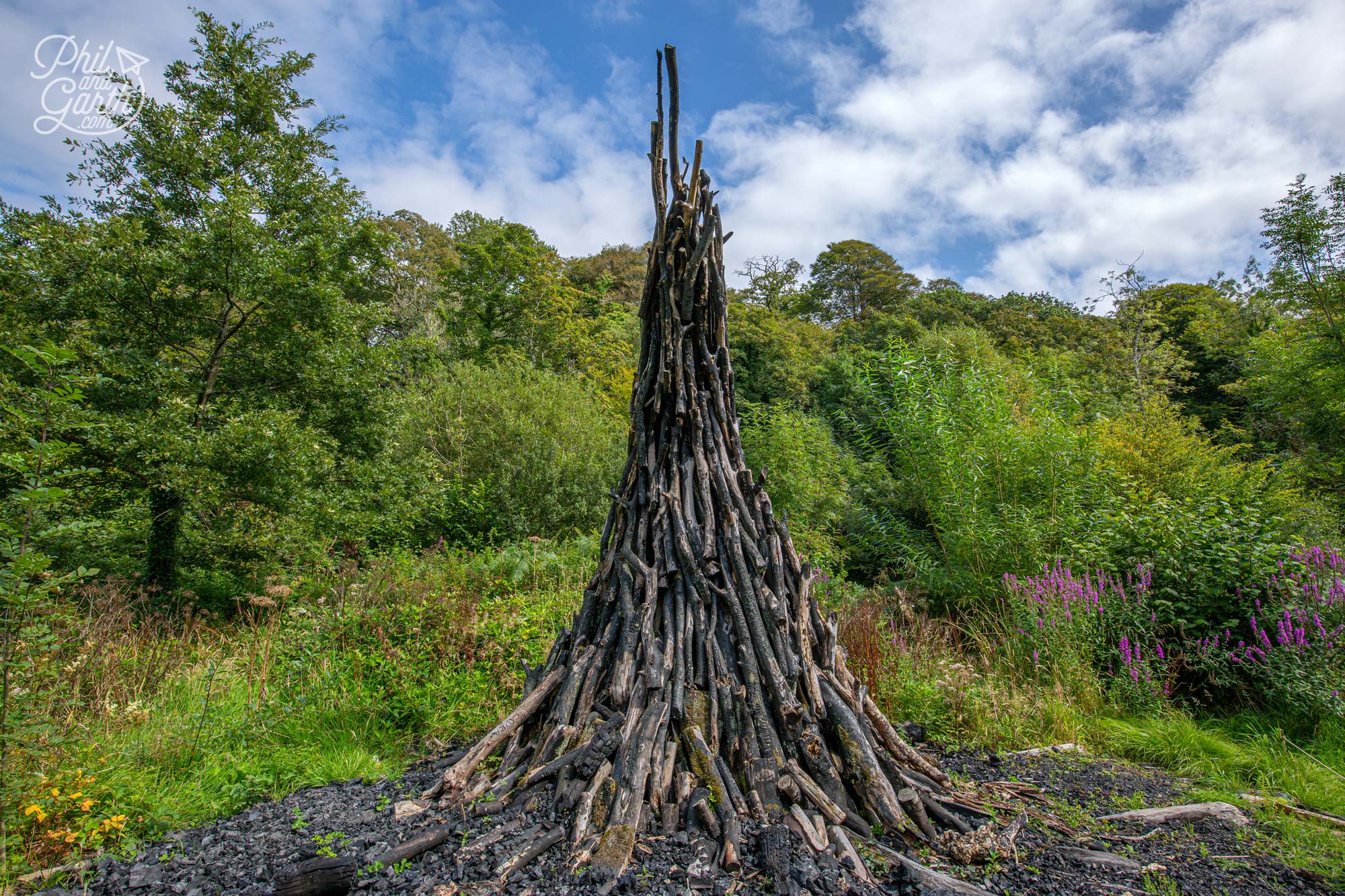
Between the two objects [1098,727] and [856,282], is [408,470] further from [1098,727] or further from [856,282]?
[856,282]

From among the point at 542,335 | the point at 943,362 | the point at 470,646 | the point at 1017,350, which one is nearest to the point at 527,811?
the point at 470,646

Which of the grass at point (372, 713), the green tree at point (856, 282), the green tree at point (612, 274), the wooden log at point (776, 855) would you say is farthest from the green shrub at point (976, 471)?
the green tree at point (856, 282)

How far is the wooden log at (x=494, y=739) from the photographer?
234cm

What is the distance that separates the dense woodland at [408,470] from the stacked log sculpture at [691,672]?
1306 millimetres

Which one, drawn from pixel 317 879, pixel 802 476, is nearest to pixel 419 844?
pixel 317 879

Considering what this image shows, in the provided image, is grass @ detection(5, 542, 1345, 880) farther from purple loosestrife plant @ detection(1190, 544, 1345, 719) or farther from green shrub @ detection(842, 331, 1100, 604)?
green shrub @ detection(842, 331, 1100, 604)

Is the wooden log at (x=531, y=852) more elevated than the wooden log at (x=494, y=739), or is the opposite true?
the wooden log at (x=494, y=739)

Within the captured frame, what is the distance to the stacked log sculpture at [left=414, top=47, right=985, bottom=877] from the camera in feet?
7.18

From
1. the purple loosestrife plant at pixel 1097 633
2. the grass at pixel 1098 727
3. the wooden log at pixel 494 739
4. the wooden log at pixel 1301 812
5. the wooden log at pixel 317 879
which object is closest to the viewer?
the wooden log at pixel 317 879

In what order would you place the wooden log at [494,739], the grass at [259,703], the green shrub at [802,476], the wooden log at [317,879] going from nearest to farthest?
the wooden log at [317,879], the wooden log at [494,739], the grass at [259,703], the green shrub at [802,476]

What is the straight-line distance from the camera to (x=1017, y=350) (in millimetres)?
21391

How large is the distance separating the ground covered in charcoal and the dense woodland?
1.48ft

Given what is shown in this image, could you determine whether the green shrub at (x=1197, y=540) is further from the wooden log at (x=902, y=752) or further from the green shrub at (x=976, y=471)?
the wooden log at (x=902, y=752)

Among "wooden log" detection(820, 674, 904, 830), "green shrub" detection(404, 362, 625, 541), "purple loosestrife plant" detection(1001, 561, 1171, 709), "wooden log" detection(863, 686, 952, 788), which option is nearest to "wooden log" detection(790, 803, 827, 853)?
"wooden log" detection(820, 674, 904, 830)
